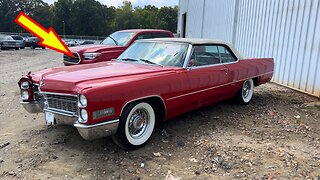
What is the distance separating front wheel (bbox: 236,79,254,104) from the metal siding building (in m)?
1.91

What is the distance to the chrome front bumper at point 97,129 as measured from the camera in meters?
3.41

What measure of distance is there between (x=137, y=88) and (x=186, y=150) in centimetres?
114

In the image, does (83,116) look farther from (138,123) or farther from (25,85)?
(25,85)

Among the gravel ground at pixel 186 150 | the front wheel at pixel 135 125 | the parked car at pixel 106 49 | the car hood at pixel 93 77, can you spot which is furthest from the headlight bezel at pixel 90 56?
the front wheel at pixel 135 125

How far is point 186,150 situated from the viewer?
13.6 ft

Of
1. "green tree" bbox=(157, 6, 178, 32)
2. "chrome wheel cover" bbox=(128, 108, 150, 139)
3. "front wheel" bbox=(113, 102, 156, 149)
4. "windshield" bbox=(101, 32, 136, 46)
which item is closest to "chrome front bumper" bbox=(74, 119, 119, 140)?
"front wheel" bbox=(113, 102, 156, 149)

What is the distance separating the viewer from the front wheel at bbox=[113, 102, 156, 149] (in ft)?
12.3

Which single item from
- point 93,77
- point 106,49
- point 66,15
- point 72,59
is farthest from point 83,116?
point 66,15

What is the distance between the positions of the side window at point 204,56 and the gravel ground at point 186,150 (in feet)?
3.37

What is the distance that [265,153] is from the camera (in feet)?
13.3

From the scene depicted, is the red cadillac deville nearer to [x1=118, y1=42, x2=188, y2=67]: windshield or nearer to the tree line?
[x1=118, y1=42, x2=188, y2=67]: windshield

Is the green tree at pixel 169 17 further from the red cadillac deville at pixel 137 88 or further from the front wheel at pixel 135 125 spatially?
the front wheel at pixel 135 125

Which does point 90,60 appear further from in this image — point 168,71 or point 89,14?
point 89,14

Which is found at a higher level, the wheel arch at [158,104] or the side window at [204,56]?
the side window at [204,56]
